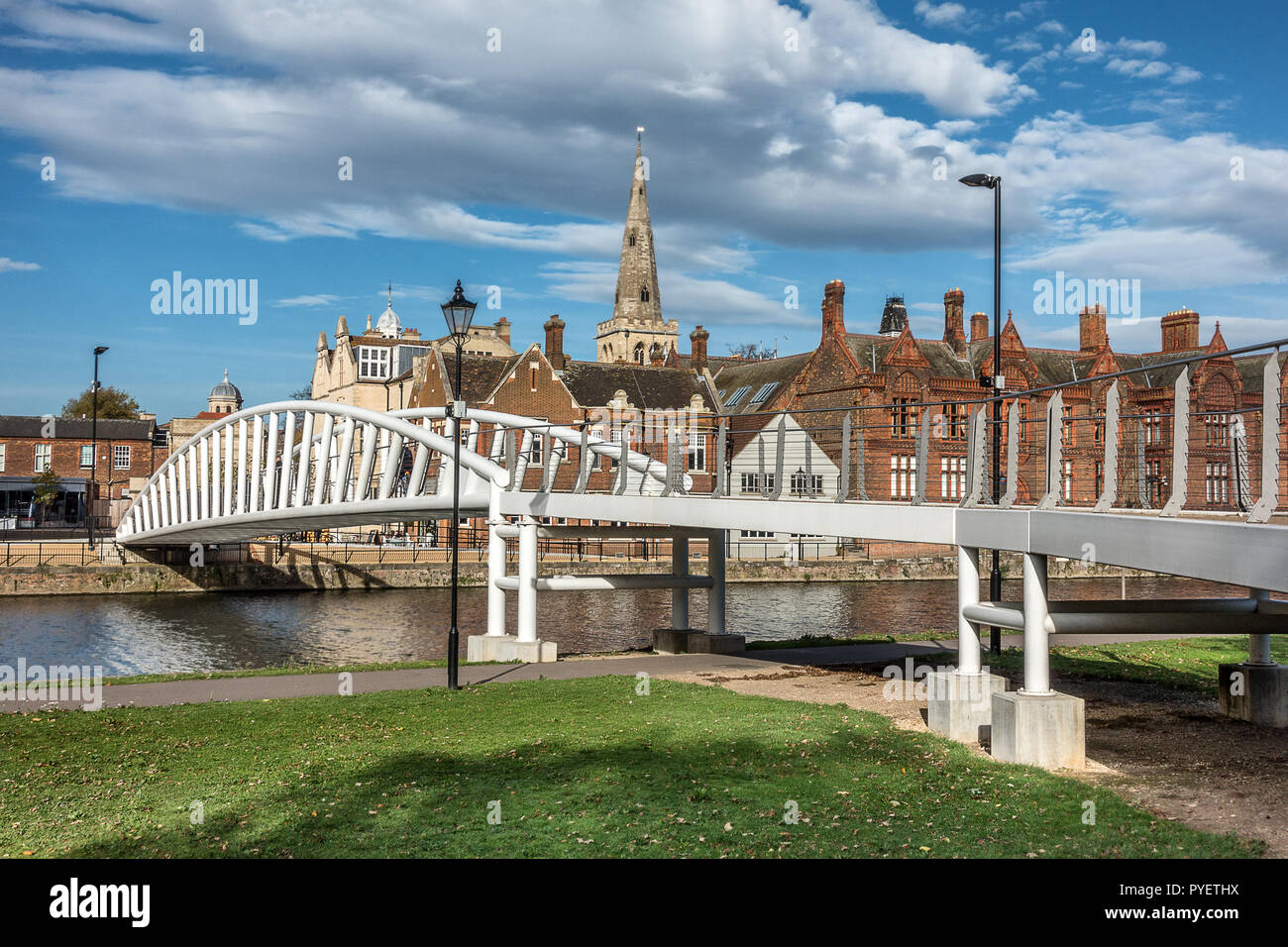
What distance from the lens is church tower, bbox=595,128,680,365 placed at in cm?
11325

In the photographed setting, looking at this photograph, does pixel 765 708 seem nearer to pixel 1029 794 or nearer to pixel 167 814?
pixel 1029 794

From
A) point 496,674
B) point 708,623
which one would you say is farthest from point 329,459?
point 496,674

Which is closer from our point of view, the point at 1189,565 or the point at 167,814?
the point at 1189,565

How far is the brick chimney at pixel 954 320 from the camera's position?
205 feet

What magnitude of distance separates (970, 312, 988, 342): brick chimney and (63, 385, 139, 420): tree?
6907 cm

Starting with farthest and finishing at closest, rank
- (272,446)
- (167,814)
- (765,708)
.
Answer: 1. (272,446)
2. (765,708)
3. (167,814)

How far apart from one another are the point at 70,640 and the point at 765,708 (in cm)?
2418

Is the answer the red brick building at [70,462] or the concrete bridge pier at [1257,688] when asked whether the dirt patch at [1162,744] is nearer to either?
the concrete bridge pier at [1257,688]

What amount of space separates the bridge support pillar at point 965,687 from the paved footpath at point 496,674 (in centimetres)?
591

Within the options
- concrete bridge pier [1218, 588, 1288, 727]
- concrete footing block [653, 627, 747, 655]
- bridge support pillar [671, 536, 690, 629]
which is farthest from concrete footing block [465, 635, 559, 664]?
concrete bridge pier [1218, 588, 1288, 727]

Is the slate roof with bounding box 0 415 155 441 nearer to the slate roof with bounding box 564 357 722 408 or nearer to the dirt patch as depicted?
the slate roof with bounding box 564 357 722 408
